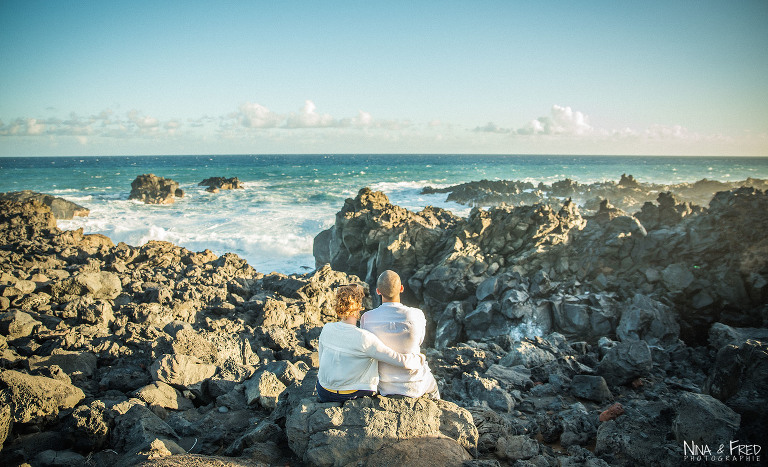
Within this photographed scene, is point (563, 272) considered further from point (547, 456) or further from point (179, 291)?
point (179, 291)

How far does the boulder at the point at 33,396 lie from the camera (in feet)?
12.7

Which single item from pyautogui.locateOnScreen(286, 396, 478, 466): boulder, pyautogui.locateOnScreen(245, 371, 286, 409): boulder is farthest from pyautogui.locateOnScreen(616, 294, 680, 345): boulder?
pyautogui.locateOnScreen(245, 371, 286, 409): boulder

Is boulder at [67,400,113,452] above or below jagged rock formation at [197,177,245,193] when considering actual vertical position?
below

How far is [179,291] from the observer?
8.68 metres

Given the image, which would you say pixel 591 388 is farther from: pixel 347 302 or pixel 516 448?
pixel 347 302

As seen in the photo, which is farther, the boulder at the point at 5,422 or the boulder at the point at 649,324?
the boulder at the point at 649,324

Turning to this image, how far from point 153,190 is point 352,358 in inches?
1741

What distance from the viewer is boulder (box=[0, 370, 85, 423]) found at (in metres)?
3.87

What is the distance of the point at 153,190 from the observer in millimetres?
40875

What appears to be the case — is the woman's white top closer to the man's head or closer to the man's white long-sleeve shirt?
the man's white long-sleeve shirt

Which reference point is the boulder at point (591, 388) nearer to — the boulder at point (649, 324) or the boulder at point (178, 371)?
the boulder at point (649, 324)

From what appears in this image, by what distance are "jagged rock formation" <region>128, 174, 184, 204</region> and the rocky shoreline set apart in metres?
26.2

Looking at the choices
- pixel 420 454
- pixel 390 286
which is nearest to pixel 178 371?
pixel 390 286

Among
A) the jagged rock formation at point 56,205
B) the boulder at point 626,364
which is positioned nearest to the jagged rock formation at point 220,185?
the jagged rock formation at point 56,205
